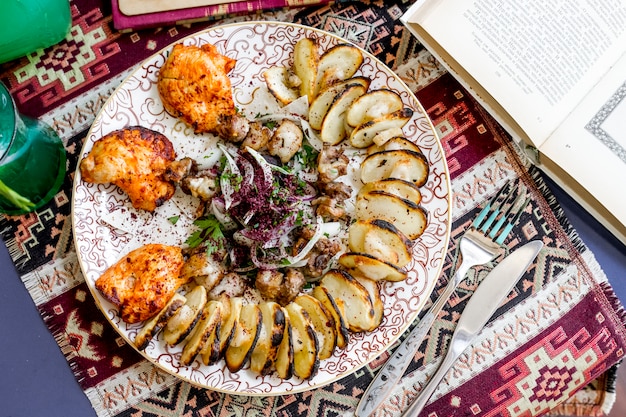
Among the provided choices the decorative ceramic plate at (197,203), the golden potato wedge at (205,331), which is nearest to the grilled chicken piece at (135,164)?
the decorative ceramic plate at (197,203)

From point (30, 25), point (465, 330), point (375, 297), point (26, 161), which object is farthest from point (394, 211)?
point (30, 25)

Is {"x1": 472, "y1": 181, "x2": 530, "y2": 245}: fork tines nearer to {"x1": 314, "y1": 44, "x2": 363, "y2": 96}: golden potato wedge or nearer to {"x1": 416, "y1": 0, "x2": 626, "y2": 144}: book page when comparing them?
→ {"x1": 416, "y1": 0, "x2": 626, "y2": 144}: book page

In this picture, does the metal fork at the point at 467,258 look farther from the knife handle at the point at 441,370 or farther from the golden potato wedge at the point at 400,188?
the golden potato wedge at the point at 400,188

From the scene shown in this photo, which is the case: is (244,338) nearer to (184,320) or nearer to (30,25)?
(184,320)

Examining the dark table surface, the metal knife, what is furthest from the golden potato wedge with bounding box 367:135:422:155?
the dark table surface

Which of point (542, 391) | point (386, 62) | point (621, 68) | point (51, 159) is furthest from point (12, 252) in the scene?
point (621, 68)

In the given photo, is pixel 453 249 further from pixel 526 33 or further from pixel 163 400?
pixel 163 400
